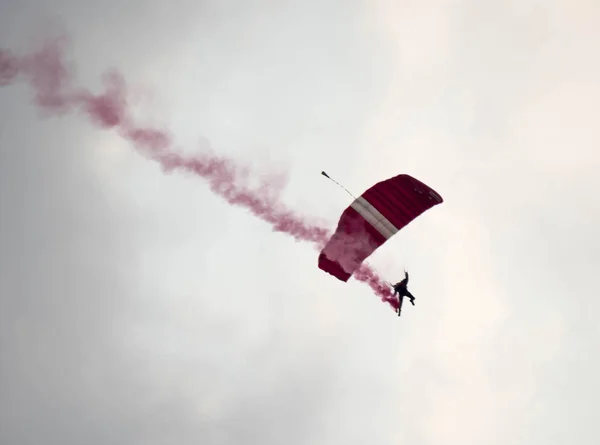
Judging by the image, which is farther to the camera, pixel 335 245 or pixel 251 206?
pixel 251 206

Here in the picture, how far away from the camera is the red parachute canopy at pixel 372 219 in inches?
1294

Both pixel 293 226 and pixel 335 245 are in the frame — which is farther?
pixel 293 226

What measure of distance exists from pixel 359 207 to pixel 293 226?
512 cm

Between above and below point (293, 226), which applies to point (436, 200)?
above

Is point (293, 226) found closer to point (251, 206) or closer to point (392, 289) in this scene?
point (251, 206)

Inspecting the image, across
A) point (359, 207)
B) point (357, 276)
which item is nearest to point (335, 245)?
point (359, 207)

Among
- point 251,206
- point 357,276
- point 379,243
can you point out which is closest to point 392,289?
point 357,276

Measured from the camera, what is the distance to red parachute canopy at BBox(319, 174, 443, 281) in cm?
3288

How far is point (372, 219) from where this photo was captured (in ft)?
109

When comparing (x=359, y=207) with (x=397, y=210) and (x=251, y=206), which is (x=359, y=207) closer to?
(x=397, y=210)

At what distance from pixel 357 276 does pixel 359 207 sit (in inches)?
Answer: 201

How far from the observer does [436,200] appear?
3316 cm

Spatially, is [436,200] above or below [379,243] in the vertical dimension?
above

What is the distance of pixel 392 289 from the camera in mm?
37469
